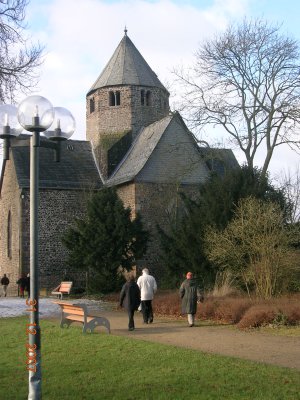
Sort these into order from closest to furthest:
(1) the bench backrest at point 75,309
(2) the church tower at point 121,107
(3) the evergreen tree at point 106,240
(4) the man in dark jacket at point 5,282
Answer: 1. (1) the bench backrest at point 75,309
2. (3) the evergreen tree at point 106,240
3. (4) the man in dark jacket at point 5,282
4. (2) the church tower at point 121,107

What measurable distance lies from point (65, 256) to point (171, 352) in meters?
22.0

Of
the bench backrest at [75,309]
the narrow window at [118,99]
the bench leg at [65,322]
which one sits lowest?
the bench leg at [65,322]

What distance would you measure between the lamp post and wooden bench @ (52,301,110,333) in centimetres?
617

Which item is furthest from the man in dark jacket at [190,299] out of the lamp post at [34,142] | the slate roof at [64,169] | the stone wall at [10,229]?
the stone wall at [10,229]

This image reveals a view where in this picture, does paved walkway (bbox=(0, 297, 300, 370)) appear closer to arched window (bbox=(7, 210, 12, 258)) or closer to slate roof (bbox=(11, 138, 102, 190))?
slate roof (bbox=(11, 138, 102, 190))

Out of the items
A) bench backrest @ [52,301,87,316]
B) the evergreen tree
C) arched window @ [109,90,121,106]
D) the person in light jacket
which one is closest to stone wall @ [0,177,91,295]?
the evergreen tree

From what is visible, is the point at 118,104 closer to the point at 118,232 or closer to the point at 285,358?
the point at 118,232

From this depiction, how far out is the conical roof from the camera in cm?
3569

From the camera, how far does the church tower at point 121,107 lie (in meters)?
34.8

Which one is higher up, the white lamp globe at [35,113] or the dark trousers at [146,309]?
the white lamp globe at [35,113]

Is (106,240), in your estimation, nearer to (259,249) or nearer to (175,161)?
(175,161)

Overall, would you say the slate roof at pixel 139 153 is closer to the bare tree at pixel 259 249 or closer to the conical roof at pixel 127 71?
the conical roof at pixel 127 71

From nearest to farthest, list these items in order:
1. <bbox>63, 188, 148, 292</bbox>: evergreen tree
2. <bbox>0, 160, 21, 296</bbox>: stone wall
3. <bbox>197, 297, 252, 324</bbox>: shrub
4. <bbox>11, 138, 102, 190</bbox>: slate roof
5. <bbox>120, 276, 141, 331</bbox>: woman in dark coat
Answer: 1. <bbox>120, 276, 141, 331</bbox>: woman in dark coat
2. <bbox>197, 297, 252, 324</bbox>: shrub
3. <bbox>63, 188, 148, 292</bbox>: evergreen tree
4. <bbox>11, 138, 102, 190</bbox>: slate roof
5. <bbox>0, 160, 21, 296</bbox>: stone wall

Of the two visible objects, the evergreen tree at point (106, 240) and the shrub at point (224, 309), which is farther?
the evergreen tree at point (106, 240)
